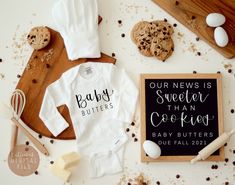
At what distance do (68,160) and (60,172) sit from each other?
7 cm

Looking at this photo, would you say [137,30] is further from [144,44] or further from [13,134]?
[13,134]

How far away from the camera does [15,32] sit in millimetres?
1866

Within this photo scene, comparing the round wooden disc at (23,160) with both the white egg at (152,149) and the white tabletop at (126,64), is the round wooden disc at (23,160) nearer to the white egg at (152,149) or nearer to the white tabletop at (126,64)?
the white tabletop at (126,64)

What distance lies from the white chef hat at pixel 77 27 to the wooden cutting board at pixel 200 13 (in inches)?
14.0

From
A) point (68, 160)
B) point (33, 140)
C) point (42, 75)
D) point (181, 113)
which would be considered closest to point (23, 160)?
point (33, 140)

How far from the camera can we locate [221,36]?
70.9 inches

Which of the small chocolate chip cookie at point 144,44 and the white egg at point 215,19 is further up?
the white egg at point 215,19

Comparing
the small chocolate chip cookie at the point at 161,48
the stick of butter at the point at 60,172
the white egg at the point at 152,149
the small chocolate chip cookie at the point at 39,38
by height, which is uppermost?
the small chocolate chip cookie at the point at 39,38

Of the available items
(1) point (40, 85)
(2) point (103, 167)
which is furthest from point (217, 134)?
(1) point (40, 85)

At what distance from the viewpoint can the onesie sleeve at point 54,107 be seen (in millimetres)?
1787

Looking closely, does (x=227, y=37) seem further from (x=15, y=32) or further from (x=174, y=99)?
(x=15, y=32)

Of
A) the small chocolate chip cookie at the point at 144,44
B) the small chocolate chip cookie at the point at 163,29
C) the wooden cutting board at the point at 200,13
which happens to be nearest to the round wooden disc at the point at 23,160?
the small chocolate chip cookie at the point at 144,44

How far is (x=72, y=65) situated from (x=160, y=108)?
Answer: 1.55 feet

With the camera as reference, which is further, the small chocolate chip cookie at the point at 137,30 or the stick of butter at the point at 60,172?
the small chocolate chip cookie at the point at 137,30
